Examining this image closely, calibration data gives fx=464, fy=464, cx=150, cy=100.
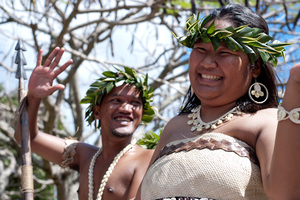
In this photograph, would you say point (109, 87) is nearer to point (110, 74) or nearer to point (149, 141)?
point (110, 74)

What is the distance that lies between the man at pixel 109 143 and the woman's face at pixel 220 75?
1238mm

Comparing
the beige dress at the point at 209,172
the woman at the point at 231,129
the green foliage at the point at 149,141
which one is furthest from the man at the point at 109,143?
the beige dress at the point at 209,172

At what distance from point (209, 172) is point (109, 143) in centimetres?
176

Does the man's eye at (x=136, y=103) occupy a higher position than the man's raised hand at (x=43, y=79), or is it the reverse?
the man's raised hand at (x=43, y=79)

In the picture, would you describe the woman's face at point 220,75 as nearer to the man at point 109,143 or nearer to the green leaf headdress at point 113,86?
the man at point 109,143

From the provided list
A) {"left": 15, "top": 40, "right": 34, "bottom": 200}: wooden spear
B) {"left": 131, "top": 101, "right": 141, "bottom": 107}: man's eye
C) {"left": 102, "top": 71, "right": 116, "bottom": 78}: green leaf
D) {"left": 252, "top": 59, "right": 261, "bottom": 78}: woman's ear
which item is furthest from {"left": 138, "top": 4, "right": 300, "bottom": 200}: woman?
{"left": 102, "top": 71, "right": 116, "bottom": 78}: green leaf

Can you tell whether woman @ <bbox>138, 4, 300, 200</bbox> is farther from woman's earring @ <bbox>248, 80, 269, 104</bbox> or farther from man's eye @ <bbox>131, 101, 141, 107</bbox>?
man's eye @ <bbox>131, 101, 141, 107</bbox>

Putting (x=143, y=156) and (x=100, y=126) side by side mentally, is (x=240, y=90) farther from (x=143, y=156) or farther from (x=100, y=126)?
(x=100, y=126)

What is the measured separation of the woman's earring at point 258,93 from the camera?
2086 mm

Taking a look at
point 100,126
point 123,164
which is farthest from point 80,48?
point 123,164

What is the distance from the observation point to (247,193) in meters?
1.82

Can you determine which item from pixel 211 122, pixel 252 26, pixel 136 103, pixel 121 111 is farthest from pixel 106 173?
pixel 252 26

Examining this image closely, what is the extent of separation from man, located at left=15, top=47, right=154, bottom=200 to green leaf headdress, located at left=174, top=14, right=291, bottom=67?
4.37 ft

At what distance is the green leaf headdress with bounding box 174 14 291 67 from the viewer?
2088mm
